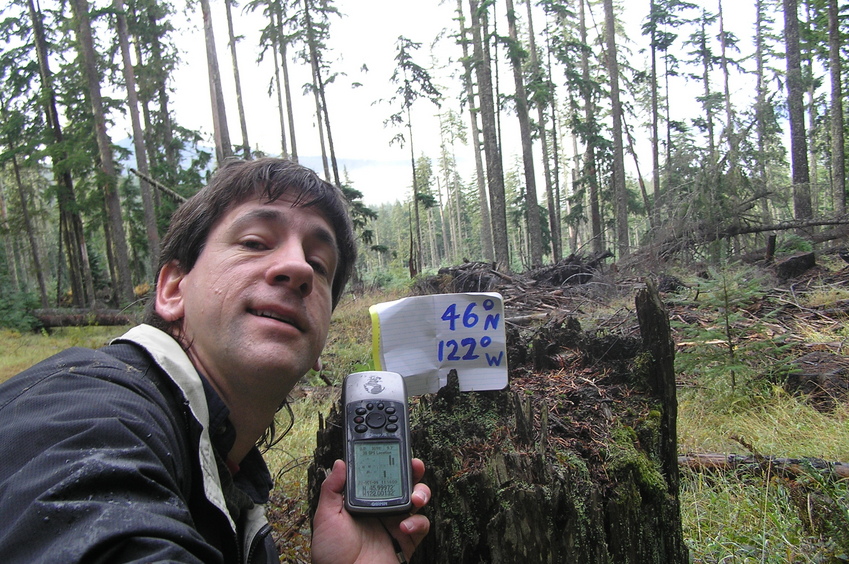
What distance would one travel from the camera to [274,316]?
1365mm

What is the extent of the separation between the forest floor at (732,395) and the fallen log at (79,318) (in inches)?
396

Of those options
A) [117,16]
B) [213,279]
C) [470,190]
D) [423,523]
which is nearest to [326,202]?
[213,279]

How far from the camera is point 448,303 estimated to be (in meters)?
2.02

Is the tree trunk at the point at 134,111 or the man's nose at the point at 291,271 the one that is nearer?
the man's nose at the point at 291,271

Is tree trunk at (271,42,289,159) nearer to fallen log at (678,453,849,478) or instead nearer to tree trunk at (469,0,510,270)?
tree trunk at (469,0,510,270)

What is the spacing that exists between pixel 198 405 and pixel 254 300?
32cm

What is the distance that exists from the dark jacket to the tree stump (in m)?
0.66

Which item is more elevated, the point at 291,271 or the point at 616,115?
the point at 616,115

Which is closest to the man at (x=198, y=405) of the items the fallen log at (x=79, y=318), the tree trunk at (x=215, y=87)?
the fallen log at (x=79, y=318)

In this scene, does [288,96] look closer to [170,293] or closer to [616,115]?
[616,115]

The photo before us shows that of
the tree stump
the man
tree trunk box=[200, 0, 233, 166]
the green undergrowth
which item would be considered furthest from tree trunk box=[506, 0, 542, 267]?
the man

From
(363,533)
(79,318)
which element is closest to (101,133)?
(79,318)

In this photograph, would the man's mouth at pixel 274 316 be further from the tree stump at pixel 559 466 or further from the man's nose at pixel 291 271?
the tree stump at pixel 559 466

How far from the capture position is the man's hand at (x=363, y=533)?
1352 mm
